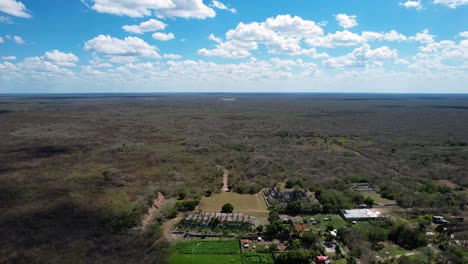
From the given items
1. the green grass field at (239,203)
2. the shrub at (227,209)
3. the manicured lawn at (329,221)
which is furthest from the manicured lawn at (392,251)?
the shrub at (227,209)

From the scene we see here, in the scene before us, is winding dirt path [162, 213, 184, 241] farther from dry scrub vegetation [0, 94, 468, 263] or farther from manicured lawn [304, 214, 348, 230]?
manicured lawn [304, 214, 348, 230]

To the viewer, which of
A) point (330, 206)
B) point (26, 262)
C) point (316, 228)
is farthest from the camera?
point (330, 206)

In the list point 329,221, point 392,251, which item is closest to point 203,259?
point 329,221

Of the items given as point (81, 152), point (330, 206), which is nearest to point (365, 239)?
point (330, 206)

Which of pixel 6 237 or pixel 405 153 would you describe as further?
pixel 405 153

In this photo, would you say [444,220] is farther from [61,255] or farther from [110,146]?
[110,146]

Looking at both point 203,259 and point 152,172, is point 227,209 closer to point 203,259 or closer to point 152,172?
point 203,259

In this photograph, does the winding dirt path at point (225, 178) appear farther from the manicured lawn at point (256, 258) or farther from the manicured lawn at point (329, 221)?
the manicured lawn at point (256, 258)
